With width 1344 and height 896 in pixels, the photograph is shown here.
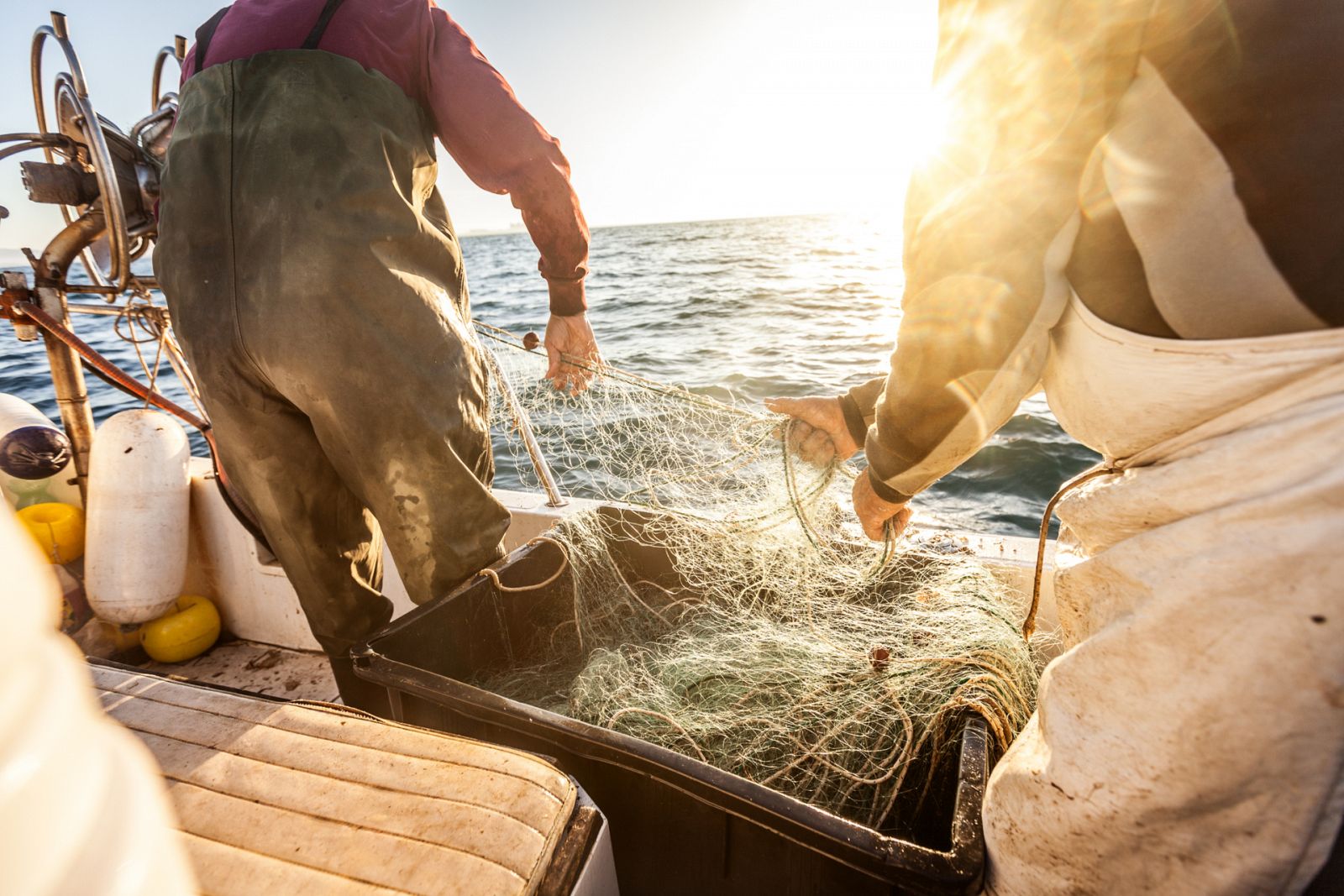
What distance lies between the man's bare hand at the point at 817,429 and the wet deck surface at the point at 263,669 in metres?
2.55

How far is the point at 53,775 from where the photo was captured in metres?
0.35

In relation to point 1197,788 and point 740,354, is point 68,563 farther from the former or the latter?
point 740,354

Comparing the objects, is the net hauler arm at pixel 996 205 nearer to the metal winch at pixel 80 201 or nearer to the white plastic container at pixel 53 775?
the white plastic container at pixel 53 775

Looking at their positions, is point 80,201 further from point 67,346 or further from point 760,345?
point 760,345

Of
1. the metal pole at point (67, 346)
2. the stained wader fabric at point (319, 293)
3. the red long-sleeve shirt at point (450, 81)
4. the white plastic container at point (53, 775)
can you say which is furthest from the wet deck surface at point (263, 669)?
the white plastic container at point (53, 775)

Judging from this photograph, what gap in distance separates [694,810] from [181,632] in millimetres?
3187

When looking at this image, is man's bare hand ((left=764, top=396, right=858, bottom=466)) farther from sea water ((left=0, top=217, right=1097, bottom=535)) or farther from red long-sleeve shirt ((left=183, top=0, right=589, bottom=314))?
sea water ((left=0, top=217, right=1097, bottom=535))

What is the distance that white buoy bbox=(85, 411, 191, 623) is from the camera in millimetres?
3168

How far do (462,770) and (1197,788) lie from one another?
4.01 feet

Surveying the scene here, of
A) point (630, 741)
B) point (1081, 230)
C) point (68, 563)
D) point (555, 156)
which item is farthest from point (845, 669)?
point (68, 563)

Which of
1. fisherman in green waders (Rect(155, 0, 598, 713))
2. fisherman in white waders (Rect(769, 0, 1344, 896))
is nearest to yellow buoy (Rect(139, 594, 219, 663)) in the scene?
fisherman in green waders (Rect(155, 0, 598, 713))

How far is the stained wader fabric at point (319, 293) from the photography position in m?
1.72

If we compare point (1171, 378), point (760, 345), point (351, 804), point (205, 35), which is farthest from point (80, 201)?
point (760, 345)

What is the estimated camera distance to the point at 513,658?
8.70 ft
